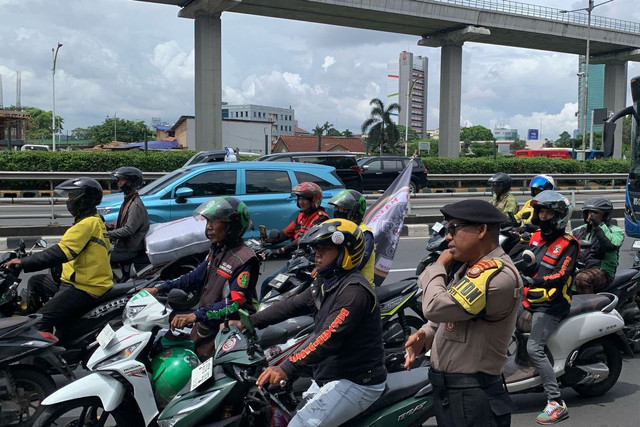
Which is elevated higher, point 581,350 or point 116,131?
point 116,131

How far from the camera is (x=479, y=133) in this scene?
5610 inches

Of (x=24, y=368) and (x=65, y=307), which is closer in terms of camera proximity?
(x=24, y=368)

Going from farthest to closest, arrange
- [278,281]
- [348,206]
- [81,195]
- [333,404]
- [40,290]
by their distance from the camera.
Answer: [348,206]
[278,281]
[40,290]
[81,195]
[333,404]

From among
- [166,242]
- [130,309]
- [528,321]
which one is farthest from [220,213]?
[166,242]

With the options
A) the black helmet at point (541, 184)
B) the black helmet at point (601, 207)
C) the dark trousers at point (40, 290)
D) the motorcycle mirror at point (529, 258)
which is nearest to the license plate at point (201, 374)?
the motorcycle mirror at point (529, 258)

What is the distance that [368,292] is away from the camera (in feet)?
10.3

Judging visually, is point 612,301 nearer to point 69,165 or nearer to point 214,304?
point 214,304

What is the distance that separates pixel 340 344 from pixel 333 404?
0.30 m

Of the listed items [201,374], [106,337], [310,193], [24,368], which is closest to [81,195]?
[24,368]

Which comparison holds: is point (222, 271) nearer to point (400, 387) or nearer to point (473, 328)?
point (400, 387)

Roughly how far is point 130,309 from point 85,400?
21.9 inches

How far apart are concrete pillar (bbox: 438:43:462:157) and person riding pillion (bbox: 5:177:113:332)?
3648cm

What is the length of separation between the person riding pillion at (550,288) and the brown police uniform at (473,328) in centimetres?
186

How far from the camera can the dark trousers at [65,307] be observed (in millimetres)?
4621
